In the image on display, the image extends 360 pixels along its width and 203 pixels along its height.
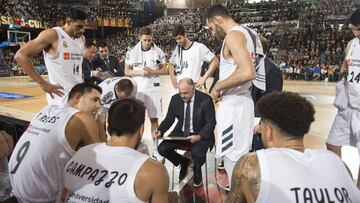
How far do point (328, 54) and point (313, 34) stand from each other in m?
3.14

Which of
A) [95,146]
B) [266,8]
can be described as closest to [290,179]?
[95,146]

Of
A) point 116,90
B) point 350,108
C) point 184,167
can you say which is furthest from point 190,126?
point 350,108

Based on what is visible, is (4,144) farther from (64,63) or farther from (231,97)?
(231,97)

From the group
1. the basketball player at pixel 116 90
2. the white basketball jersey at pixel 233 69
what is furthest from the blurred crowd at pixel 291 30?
the white basketball jersey at pixel 233 69

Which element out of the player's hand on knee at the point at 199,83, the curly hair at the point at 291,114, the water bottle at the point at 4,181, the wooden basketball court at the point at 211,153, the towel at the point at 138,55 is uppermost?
the towel at the point at 138,55

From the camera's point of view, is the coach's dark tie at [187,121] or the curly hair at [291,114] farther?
the coach's dark tie at [187,121]

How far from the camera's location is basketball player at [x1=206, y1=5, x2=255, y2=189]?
264 centimetres

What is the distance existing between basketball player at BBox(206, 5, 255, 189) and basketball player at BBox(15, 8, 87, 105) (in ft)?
4.95

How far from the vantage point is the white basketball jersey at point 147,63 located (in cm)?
510

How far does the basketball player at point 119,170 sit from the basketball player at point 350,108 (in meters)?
2.23

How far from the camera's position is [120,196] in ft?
5.41

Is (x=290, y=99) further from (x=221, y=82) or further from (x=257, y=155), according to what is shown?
(x=221, y=82)

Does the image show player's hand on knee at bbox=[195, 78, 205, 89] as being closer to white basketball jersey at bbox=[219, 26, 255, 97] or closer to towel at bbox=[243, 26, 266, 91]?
towel at bbox=[243, 26, 266, 91]

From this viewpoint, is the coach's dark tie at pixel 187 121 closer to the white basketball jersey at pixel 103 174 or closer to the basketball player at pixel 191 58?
the basketball player at pixel 191 58
